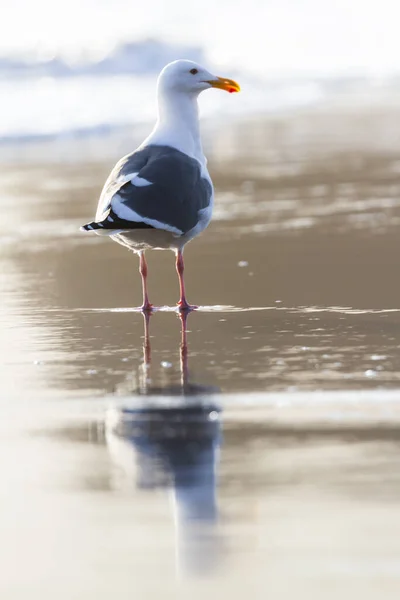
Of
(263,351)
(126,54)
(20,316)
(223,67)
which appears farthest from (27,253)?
(223,67)

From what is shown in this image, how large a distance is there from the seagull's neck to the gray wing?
0.13 metres

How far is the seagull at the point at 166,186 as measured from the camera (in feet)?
20.9

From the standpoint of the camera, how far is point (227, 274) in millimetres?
7875

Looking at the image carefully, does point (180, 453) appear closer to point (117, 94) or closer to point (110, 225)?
point (110, 225)

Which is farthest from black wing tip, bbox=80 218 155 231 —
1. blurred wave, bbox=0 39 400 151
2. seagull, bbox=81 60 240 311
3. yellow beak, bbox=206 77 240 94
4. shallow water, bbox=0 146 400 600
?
blurred wave, bbox=0 39 400 151

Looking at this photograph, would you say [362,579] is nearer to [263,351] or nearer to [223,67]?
[263,351]

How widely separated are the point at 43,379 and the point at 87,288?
2304 millimetres

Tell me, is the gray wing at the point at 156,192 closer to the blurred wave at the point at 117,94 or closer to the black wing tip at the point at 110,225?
the black wing tip at the point at 110,225

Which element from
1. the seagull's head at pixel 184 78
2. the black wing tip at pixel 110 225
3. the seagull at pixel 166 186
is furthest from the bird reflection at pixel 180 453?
the seagull's head at pixel 184 78

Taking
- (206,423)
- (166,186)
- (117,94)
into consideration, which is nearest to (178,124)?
(166,186)

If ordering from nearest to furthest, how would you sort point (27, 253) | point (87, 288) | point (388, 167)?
point (87, 288) → point (27, 253) → point (388, 167)

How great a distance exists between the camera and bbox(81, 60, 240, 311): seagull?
6.37m

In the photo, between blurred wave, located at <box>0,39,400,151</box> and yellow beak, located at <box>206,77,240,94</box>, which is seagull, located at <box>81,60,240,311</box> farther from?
blurred wave, located at <box>0,39,400,151</box>

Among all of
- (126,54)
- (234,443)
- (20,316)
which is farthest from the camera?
(126,54)
